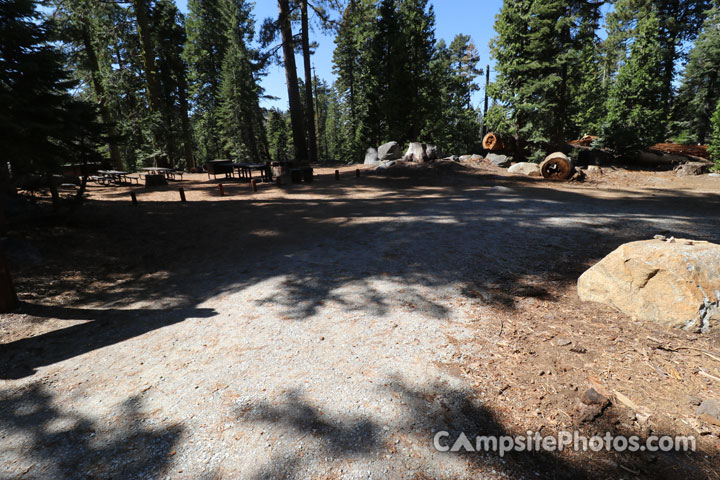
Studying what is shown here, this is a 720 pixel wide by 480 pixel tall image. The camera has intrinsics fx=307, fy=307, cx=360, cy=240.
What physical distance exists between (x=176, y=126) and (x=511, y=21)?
20.0 m

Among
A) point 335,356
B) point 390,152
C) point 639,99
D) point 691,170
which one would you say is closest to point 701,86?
point 639,99

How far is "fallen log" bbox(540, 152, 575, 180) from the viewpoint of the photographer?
14117 millimetres

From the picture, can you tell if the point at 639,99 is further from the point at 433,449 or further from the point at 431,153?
the point at 433,449

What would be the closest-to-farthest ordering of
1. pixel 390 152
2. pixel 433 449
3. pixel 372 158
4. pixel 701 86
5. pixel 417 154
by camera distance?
pixel 433 449, pixel 417 154, pixel 390 152, pixel 372 158, pixel 701 86

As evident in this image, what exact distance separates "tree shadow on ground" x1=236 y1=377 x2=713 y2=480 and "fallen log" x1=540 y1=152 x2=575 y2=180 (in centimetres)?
1477

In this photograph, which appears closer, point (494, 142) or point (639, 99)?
point (639, 99)

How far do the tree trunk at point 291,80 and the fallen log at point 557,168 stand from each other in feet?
43.3

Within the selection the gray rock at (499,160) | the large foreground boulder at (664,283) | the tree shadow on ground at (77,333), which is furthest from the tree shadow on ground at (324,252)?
the gray rock at (499,160)

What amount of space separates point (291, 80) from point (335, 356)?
18972 millimetres

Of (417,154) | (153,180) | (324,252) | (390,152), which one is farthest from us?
(390,152)

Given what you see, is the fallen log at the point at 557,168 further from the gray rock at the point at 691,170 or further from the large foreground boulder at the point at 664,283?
the large foreground boulder at the point at 664,283

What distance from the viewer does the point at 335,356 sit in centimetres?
322

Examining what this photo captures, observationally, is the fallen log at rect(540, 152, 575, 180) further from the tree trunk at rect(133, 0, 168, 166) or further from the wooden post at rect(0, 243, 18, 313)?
the tree trunk at rect(133, 0, 168, 166)

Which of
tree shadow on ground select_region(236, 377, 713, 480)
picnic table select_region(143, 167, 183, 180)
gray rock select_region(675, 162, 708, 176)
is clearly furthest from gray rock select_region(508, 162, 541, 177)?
picnic table select_region(143, 167, 183, 180)
